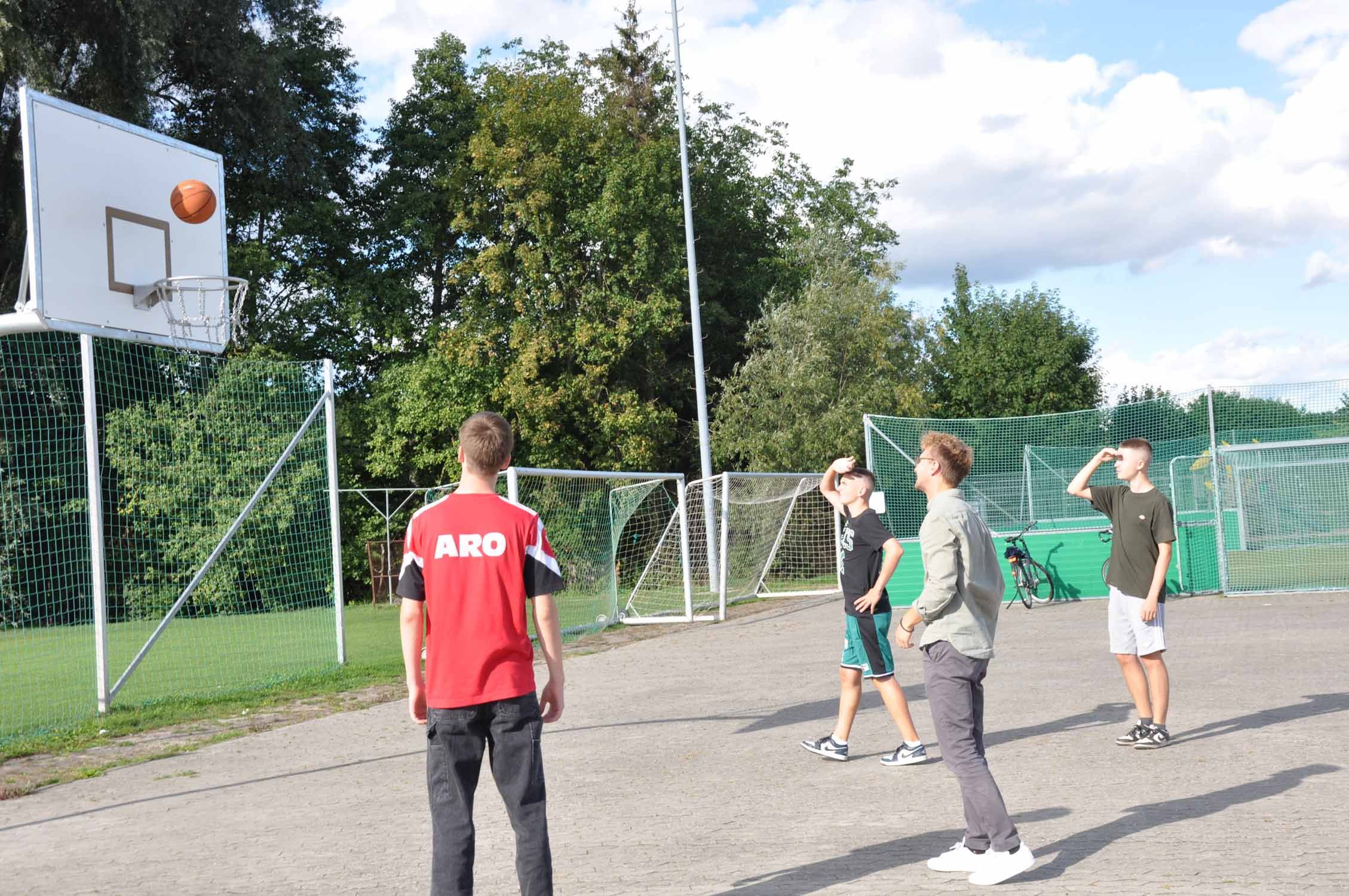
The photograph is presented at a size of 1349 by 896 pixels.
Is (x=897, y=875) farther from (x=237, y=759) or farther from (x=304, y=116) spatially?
(x=304, y=116)

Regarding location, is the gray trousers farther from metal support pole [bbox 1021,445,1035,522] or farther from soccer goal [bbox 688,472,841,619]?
metal support pole [bbox 1021,445,1035,522]

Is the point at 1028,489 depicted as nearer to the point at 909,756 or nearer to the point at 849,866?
the point at 909,756

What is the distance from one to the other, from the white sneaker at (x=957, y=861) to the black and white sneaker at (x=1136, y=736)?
295cm

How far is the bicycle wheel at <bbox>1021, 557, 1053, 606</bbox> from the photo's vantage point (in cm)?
1744

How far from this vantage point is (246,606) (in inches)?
737

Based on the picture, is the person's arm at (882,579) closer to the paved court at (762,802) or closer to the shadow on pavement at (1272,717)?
the paved court at (762,802)

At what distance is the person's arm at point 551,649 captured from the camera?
4223mm

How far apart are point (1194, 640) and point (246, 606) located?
13.8 meters

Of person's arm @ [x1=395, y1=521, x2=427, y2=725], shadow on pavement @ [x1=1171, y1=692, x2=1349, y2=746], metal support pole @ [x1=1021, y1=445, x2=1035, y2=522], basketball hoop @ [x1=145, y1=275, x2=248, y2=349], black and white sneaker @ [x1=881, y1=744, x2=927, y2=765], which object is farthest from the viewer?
metal support pole @ [x1=1021, y1=445, x2=1035, y2=522]

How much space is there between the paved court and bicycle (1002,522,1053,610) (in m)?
6.35

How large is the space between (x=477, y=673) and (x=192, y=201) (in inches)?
310

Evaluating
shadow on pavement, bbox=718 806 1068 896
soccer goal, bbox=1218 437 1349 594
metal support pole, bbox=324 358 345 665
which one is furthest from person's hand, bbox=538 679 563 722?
soccer goal, bbox=1218 437 1349 594

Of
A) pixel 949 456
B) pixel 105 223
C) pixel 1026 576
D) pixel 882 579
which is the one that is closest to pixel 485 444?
pixel 949 456

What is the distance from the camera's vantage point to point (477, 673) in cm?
410
